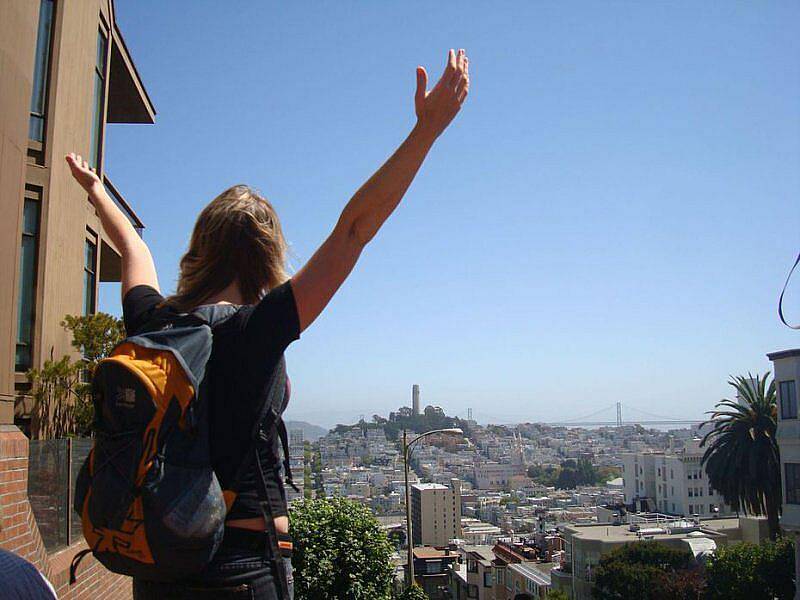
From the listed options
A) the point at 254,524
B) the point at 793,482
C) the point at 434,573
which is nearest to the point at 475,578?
the point at 434,573

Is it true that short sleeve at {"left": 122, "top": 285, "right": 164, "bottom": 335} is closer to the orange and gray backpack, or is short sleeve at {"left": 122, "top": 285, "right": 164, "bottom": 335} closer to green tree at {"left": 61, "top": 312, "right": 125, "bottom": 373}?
the orange and gray backpack

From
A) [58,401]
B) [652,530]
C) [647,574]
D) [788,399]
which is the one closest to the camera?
[58,401]

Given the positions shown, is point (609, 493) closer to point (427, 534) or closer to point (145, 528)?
point (427, 534)

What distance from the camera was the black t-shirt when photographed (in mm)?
1562

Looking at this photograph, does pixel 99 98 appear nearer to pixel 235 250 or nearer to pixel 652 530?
pixel 235 250

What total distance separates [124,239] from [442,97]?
953 millimetres

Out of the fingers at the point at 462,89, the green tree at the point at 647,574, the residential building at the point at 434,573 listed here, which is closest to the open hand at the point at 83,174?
the fingers at the point at 462,89

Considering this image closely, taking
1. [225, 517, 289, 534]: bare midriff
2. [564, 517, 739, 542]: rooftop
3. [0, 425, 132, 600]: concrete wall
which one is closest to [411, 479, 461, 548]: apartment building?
[564, 517, 739, 542]: rooftop

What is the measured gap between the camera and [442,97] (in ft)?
5.73

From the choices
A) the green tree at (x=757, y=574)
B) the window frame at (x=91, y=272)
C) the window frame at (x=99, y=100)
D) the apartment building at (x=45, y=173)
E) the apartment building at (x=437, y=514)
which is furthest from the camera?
the apartment building at (x=437, y=514)

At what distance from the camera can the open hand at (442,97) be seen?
1735 millimetres

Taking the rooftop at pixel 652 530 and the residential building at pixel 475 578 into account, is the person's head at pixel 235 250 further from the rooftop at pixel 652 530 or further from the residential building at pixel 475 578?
the residential building at pixel 475 578

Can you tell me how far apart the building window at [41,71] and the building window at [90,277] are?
2.91 metres

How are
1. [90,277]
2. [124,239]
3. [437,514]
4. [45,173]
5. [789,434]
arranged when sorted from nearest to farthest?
1. [124,239]
2. [45,173]
3. [90,277]
4. [789,434]
5. [437,514]
